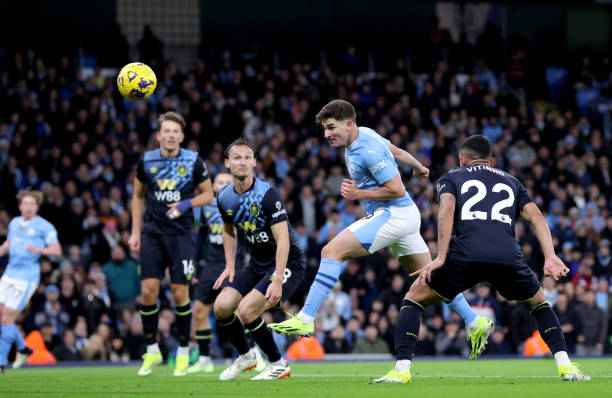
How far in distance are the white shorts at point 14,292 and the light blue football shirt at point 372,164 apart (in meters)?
6.62

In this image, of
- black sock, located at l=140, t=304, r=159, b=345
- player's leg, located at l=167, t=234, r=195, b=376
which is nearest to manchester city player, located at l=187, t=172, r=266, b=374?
player's leg, located at l=167, t=234, r=195, b=376

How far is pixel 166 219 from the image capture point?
11.7 metres

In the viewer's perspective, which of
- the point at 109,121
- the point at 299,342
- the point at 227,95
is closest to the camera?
the point at 299,342

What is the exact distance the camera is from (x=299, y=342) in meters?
18.4

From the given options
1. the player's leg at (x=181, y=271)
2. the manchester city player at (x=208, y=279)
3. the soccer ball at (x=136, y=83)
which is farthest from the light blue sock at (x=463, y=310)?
the soccer ball at (x=136, y=83)

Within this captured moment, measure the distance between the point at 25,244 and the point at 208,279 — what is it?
3219mm

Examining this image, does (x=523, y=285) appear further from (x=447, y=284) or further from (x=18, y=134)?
(x=18, y=134)

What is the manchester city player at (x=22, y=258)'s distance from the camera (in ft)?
45.7

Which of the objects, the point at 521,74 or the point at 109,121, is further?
the point at 521,74

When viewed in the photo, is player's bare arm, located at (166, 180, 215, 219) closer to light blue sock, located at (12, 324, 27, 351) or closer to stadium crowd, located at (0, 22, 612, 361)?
light blue sock, located at (12, 324, 27, 351)

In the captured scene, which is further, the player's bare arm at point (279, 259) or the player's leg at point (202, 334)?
the player's leg at point (202, 334)

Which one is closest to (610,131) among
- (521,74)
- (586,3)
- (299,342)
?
(521,74)

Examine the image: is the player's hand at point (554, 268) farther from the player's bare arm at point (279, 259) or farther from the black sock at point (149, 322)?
the black sock at point (149, 322)

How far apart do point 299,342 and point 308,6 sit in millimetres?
15288
